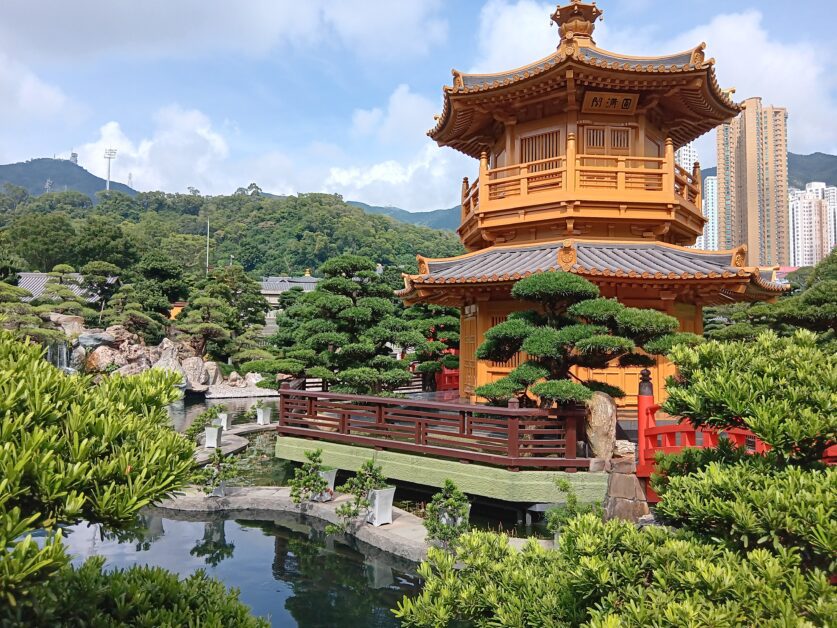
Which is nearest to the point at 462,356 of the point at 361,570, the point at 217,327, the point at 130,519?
the point at 361,570

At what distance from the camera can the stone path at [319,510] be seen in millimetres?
8016

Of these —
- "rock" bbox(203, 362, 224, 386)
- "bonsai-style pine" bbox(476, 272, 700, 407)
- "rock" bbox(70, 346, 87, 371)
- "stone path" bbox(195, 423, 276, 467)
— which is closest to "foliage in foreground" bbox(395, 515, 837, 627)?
"bonsai-style pine" bbox(476, 272, 700, 407)

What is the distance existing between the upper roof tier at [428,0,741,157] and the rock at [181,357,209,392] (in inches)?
789

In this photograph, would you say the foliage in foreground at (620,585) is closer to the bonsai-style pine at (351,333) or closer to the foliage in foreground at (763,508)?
the foliage in foreground at (763,508)

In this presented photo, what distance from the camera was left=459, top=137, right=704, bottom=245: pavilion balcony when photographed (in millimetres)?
11805

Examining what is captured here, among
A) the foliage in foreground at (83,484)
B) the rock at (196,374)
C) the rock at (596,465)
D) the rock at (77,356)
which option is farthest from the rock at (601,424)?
the rock at (77,356)

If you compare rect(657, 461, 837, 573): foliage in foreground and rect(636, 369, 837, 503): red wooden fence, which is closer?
rect(657, 461, 837, 573): foliage in foreground

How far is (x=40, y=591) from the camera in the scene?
8.00ft

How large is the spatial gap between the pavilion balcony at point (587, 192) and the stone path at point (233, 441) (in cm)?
850

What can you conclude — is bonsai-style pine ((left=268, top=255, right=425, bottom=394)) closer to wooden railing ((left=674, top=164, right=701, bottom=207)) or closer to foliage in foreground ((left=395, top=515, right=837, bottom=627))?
wooden railing ((left=674, top=164, right=701, bottom=207))

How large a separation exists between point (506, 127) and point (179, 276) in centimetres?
3301

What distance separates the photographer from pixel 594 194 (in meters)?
11.8

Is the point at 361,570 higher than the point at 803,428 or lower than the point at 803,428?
lower

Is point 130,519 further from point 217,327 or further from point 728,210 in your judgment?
point 728,210
